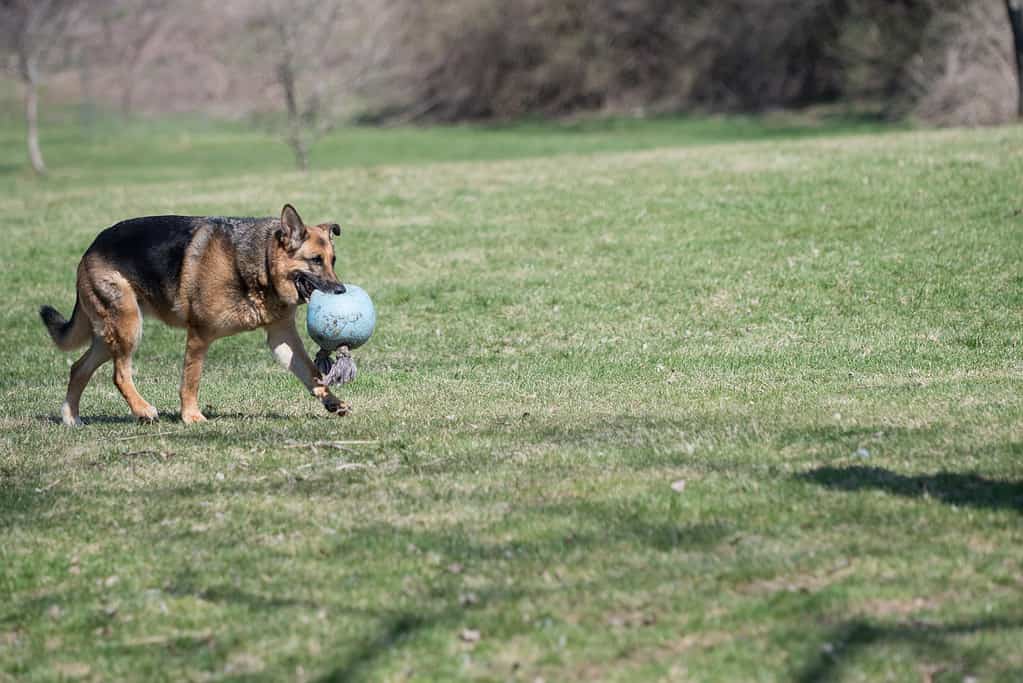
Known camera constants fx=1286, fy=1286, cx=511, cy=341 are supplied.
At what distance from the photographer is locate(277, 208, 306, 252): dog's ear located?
952cm

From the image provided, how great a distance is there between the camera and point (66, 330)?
10.7 meters

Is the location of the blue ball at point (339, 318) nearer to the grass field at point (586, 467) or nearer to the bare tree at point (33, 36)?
the grass field at point (586, 467)

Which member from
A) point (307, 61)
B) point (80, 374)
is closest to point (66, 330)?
point (80, 374)

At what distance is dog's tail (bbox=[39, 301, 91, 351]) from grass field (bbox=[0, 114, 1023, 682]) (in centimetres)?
67

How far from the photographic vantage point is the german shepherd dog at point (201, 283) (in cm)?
972

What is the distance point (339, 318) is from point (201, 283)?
4.17 ft

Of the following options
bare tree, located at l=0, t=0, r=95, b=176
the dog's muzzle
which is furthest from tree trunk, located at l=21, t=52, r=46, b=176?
the dog's muzzle

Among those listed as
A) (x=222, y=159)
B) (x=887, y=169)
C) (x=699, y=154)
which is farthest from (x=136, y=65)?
(x=887, y=169)

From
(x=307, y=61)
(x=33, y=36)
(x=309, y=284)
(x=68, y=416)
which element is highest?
(x=33, y=36)

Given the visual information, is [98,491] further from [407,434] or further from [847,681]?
[847,681]

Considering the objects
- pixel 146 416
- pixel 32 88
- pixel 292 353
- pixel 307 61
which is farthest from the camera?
pixel 32 88

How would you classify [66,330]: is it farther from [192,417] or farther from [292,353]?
[292,353]

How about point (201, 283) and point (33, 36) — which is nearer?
point (201, 283)

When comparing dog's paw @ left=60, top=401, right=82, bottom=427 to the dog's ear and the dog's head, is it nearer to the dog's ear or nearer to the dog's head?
the dog's head
